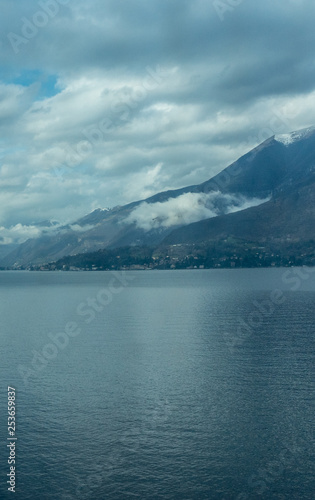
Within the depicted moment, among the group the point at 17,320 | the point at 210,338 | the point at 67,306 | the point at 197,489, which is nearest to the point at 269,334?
the point at 210,338

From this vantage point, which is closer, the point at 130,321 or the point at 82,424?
the point at 82,424

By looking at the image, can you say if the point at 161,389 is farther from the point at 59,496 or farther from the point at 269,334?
the point at 269,334

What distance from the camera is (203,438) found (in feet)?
141

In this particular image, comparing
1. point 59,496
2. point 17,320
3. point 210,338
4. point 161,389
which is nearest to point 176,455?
point 59,496

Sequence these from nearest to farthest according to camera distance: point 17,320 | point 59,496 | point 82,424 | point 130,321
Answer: point 59,496
point 82,424
point 130,321
point 17,320

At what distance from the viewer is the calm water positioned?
36.3m

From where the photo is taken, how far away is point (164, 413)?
49.1 metres

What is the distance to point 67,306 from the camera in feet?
534

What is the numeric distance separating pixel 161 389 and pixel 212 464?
19.5 meters

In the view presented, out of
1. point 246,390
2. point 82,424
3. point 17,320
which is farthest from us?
point 17,320

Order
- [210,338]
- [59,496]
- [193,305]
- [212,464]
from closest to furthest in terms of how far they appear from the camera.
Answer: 1. [59,496]
2. [212,464]
3. [210,338]
4. [193,305]

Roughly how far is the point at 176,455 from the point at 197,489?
15.7ft

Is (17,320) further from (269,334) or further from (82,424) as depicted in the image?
(82,424)

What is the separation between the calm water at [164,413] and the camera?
119 feet
